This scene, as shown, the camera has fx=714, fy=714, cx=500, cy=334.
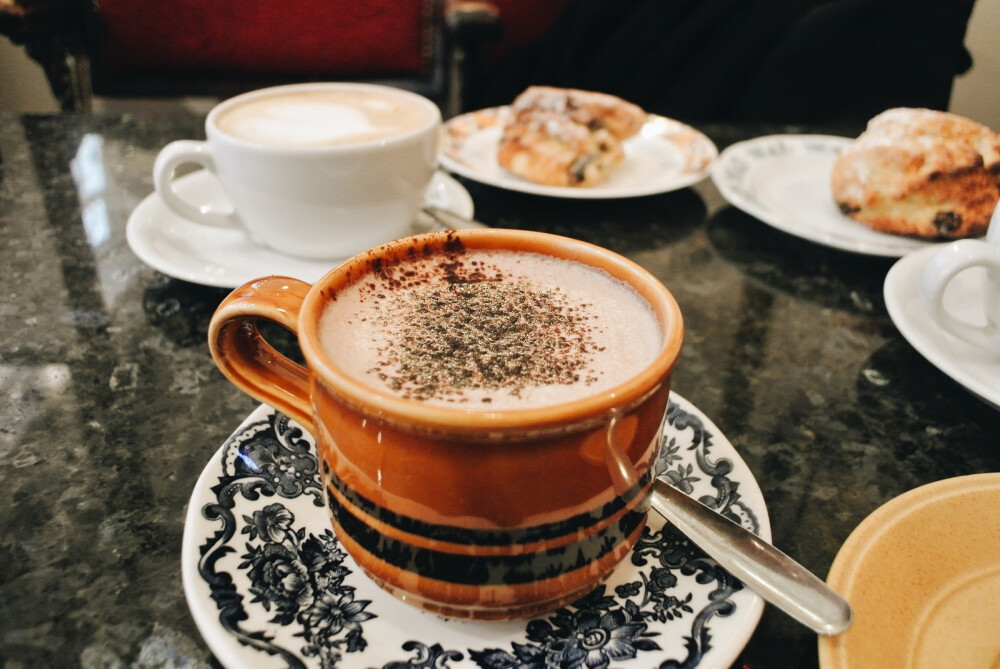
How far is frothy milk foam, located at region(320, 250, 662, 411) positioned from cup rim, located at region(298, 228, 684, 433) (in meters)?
0.01

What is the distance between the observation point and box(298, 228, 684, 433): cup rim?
358 mm

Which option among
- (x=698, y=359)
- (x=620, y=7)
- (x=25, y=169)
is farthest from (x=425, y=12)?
(x=698, y=359)

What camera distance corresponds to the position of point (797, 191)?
3.78 feet

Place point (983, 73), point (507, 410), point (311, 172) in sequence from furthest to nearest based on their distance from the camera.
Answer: point (983, 73) < point (311, 172) < point (507, 410)

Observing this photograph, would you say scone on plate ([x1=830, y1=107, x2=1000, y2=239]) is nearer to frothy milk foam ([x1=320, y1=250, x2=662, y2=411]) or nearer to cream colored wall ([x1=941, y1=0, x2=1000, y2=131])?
frothy milk foam ([x1=320, y1=250, x2=662, y2=411])

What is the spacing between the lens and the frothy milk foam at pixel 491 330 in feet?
1.45

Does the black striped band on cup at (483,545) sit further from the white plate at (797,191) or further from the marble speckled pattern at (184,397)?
the white plate at (797,191)

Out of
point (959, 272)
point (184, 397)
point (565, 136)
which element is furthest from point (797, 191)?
point (184, 397)

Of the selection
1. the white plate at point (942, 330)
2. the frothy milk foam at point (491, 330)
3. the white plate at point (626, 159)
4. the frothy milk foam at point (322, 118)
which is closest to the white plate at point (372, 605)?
the frothy milk foam at point (491, 330)

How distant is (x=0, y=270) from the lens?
34.3 inches

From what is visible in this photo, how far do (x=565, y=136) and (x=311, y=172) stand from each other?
1.58 feet

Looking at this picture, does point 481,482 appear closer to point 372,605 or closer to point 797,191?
point 372,605

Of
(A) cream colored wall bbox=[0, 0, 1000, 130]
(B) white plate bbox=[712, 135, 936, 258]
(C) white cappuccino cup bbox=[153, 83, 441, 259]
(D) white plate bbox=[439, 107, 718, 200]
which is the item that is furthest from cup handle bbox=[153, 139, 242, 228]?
(A) cream colored wall bbox=[0, 0, 1000, 130]

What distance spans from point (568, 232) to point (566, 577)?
69 centimetres
